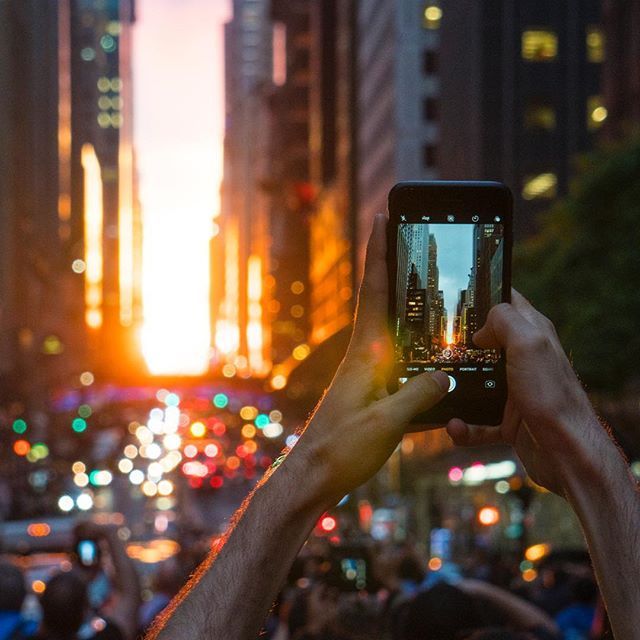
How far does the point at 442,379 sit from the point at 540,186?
8332 centimetres

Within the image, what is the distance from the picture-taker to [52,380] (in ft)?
400

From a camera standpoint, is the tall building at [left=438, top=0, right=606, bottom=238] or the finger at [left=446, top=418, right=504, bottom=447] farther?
the tall building at [left=438, top=0, right=606, bottom=238]

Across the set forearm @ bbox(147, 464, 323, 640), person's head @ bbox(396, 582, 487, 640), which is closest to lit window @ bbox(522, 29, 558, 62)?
person's head @ bbox(396, 582, 487, 640)

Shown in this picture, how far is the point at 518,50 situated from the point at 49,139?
63.6 m

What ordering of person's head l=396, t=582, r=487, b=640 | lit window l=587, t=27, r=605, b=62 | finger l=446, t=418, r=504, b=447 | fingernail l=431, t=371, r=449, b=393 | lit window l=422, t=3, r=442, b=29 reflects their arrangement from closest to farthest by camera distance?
fingernail l=431, t=371, r=449, b=393 < finger l=446, t=418, r=504, b=447 < person's head l=396, t=582, r=487, b=640 < lit window l=587, t=27, r=605, b=62 < lit window l=422, t=3, r=442, b=29

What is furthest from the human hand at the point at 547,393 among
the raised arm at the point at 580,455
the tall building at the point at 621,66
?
the tall building at the point at 621,66

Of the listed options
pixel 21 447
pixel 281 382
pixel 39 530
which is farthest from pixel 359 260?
pixel 281 382

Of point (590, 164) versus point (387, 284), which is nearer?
point (387, 284)

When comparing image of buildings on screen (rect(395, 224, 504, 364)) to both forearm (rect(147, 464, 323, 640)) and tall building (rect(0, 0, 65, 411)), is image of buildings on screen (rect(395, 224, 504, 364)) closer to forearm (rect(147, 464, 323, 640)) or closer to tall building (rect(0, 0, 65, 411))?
forearm (rect(147, 464, 323, 640))

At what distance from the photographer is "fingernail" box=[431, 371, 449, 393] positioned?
3.59 m

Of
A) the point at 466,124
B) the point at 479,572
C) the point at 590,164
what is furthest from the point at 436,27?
the point at 479,572

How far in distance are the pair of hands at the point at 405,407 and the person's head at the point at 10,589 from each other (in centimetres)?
486

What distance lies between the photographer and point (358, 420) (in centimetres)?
337

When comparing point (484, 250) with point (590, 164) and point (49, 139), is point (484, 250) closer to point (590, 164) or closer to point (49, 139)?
point (590, 164)
